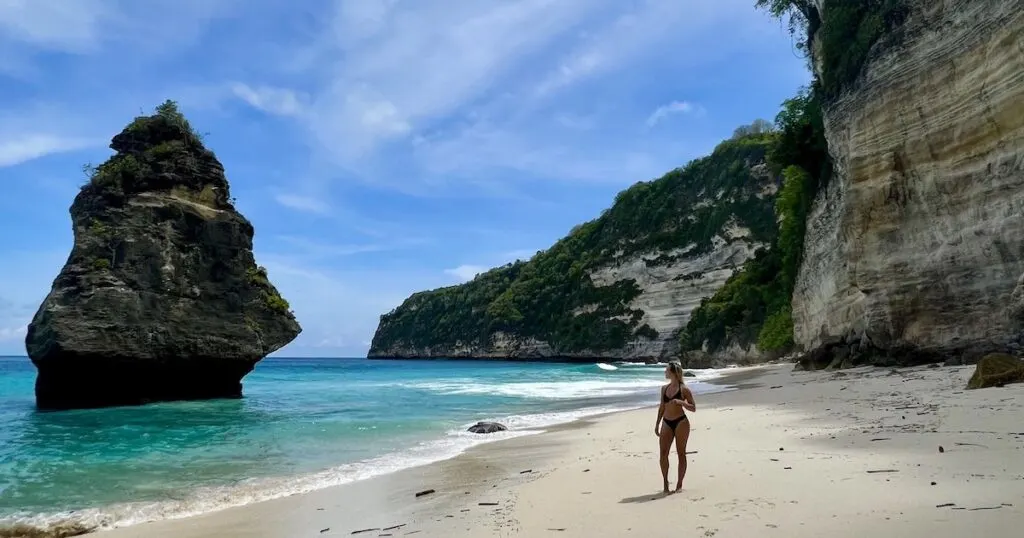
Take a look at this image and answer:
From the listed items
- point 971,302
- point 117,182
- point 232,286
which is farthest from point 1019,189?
point 117,182

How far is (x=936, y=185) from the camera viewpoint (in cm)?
Answer: 1569

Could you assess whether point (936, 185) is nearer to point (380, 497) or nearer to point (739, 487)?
point (739, 487)

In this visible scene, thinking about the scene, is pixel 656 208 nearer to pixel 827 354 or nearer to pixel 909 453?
pixel 827 354

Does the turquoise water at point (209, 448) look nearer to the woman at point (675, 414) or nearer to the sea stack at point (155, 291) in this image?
the sea stack at point (155, 291)

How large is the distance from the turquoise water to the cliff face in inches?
314

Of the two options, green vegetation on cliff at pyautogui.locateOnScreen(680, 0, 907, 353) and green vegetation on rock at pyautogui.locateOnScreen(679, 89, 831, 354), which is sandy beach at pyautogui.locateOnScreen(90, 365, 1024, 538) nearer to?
green vegetation on cliff at pyautogui.locateOnScreen(680, 0, 907, 353)

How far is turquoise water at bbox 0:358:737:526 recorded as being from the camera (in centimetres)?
770

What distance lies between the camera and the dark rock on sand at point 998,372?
9.83 meters

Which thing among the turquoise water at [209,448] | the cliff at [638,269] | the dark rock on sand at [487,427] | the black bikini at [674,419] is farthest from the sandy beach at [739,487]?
the cliff at [638,269]

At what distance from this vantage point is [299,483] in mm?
8523

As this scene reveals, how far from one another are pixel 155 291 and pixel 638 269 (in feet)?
222

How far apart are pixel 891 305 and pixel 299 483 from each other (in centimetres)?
1614

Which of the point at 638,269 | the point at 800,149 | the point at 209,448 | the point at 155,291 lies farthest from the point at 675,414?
the point at 638,269

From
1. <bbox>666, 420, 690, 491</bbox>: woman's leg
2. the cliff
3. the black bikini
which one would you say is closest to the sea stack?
the black bikini
